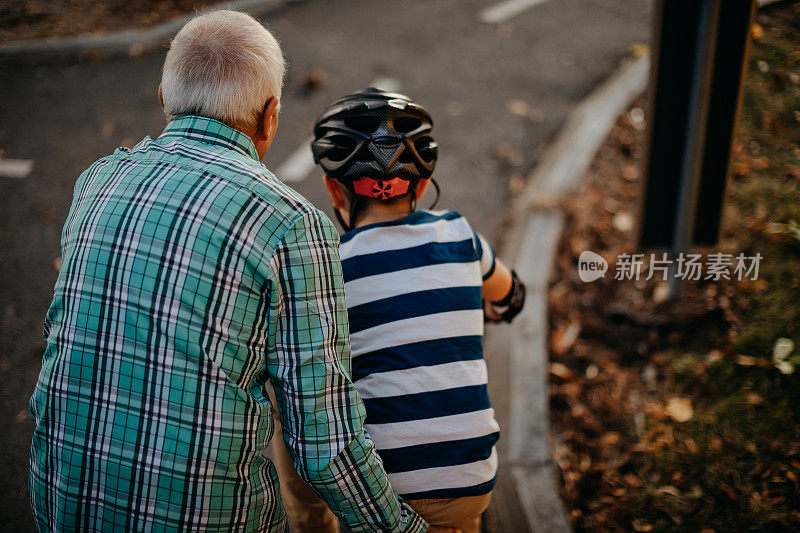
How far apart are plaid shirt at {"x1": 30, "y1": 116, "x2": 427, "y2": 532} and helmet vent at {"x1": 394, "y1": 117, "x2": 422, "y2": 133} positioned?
88 cm

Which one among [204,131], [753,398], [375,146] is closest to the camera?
[204,131]

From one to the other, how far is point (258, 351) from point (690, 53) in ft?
9.47

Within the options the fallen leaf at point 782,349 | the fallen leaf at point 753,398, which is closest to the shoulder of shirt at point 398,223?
the fallen leaf at point 753,398

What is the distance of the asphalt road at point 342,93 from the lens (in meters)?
3.82

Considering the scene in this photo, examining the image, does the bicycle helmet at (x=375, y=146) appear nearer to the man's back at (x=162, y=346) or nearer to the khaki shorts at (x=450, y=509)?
the man's back at (x=162, y=346)

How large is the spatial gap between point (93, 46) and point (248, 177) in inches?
205

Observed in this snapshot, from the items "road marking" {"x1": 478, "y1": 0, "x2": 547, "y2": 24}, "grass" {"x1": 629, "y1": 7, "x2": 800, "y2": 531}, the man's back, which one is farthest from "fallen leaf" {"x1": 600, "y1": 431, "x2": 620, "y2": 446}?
"road marking" {"x1": 478, "y1": 0, "x2": 547, "y2": 24}

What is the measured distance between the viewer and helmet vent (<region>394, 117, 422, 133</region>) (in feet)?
8.00

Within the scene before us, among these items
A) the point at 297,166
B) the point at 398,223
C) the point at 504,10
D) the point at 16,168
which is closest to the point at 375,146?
the point at 398,223

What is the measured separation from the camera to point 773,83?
201 inches

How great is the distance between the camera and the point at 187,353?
5.09 ft

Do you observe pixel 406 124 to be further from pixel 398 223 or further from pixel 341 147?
pixel 398 223

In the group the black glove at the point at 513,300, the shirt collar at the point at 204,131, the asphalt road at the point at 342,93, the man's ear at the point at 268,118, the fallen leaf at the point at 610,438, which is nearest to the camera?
the shirt collar at the point at 204,131

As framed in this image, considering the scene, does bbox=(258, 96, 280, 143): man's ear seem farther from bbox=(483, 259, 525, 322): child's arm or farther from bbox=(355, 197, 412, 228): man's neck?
bbox=(483, 259, 525, 322): child's arm
